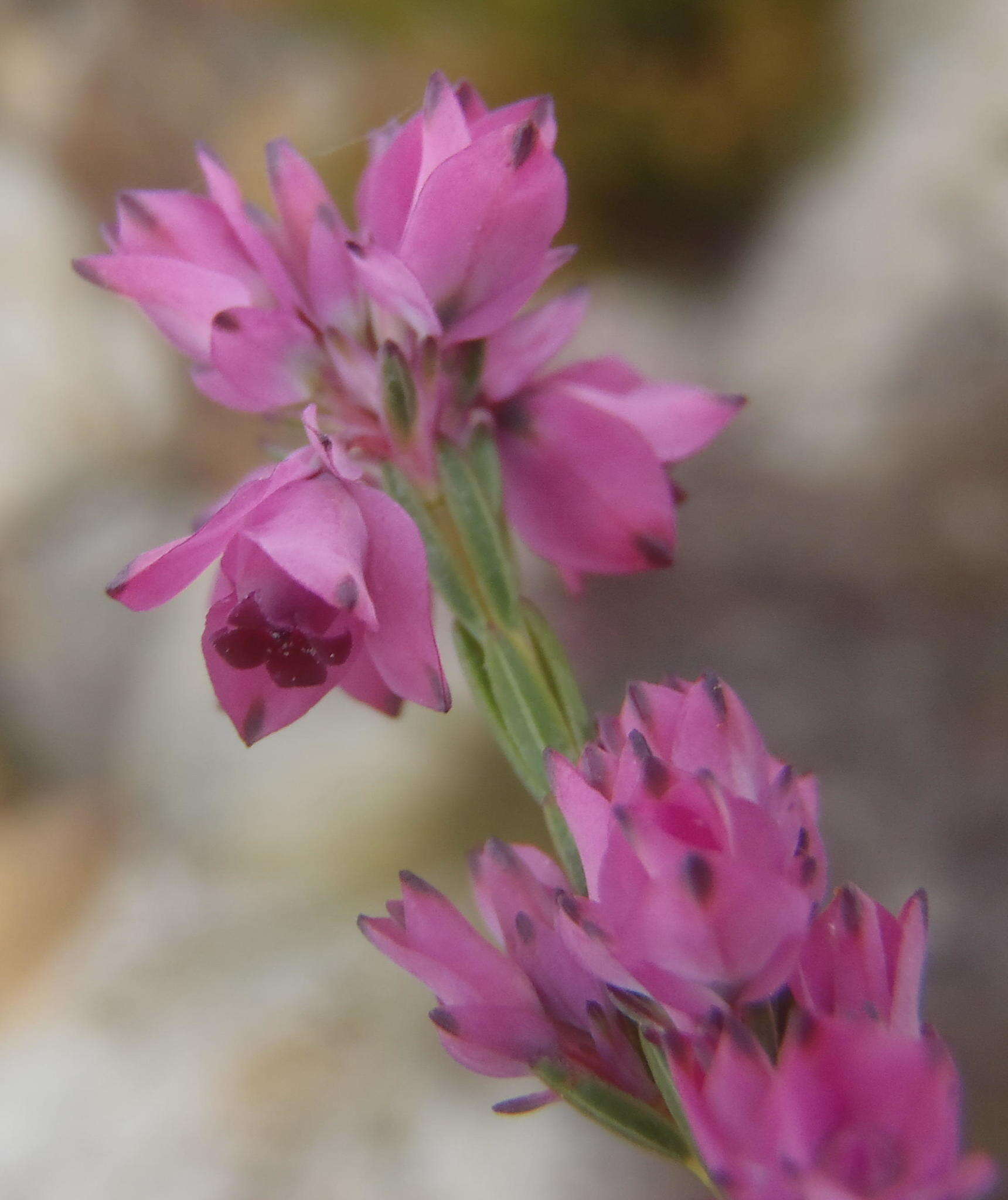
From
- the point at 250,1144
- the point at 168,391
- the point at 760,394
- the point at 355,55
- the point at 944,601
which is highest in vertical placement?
the point at 355,55

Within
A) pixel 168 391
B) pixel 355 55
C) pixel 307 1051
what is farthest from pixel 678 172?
pixel 307 1051

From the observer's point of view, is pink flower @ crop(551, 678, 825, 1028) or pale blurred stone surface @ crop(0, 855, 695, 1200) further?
pale blurred stone surface @ crop(0, 855, 695, 1200)

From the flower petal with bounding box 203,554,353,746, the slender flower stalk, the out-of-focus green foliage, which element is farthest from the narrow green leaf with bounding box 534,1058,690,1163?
the out-of-focus green foliage

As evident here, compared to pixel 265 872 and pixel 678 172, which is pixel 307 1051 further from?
pixel 678 172

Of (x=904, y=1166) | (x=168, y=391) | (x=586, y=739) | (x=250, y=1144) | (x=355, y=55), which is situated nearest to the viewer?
(x=904, y=1166)

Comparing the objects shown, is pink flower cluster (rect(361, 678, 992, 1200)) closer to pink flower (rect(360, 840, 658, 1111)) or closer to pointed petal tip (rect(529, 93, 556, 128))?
pink flower (rect(360, 840, 658, 1111))
